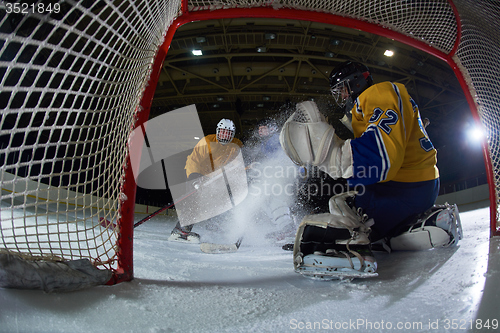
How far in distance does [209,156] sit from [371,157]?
2.49 meters

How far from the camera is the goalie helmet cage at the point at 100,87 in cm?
78

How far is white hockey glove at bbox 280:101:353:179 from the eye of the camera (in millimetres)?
956

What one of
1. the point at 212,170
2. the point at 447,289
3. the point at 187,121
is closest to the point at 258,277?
the point at 447,289

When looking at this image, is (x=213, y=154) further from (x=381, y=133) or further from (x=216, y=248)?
(x=381, y=133)

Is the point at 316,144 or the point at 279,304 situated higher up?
the point at 316,144

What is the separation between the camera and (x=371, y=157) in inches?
36.1

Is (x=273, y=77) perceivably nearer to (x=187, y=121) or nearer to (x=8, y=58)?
(x=187, y=121)

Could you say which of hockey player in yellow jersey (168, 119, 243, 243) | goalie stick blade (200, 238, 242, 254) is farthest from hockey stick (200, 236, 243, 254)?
hockey player in yellow jersey (168, 119, 243, 243)

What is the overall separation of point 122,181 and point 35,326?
23.6 inches

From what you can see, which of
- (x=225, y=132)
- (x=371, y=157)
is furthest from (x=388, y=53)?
(x=371, y=157)

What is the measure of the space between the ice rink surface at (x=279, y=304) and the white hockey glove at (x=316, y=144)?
0.40m

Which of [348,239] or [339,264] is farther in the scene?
[348,239]

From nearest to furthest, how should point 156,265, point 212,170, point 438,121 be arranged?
point 156,265
point 212,170
point 438,121

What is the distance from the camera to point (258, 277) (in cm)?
106
